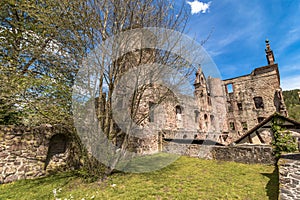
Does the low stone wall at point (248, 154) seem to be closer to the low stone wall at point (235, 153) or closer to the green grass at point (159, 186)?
the low stone wall at point (235, 153)

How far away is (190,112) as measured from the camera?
15531mm

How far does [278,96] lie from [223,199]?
743 inches

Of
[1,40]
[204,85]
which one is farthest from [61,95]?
[204,85]

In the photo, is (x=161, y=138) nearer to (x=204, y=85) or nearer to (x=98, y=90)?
(x=98, y=90)

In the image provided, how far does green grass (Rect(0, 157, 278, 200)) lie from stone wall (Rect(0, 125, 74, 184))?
43 centimetres

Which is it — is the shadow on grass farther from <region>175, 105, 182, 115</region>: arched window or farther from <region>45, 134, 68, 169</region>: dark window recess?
<region>175, 105, 182, 115</region>: arched window

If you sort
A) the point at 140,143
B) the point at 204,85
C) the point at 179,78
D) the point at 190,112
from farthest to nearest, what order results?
the point at 204,85
the point at 190,112
the point at 140,143
the point at 179,78

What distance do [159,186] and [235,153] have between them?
4854mm

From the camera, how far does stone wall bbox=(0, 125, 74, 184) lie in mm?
4742

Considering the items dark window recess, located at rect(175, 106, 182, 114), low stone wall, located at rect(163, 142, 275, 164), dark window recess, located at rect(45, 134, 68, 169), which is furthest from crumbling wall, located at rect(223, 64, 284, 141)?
dark window recess, located at rect(45, 134, 68, 169)

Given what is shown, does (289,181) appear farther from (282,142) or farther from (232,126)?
(232,126)

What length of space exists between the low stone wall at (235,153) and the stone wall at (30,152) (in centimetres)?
681

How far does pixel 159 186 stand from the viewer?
4.13 meters

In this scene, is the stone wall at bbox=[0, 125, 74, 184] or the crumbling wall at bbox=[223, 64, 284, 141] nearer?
the stone wall at bbox=[0, 125, 74, 184]
